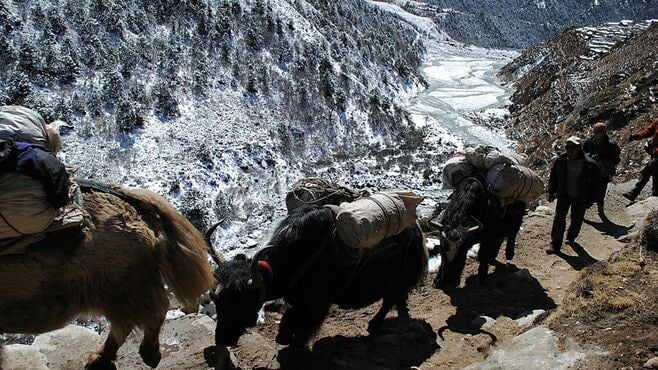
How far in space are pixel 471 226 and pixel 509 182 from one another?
27.8 inches

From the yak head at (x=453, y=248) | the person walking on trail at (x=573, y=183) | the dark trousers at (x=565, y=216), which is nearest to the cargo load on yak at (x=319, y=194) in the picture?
the yak head at (x=453, y=248)

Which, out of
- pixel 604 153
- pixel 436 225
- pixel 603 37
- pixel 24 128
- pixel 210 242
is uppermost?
pixel 603 37

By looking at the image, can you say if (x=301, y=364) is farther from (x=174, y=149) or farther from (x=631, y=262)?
(x=174, y=149)

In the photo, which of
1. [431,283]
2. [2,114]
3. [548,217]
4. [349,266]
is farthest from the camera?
[548,217]

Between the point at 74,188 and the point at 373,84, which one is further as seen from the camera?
the point at 373,84

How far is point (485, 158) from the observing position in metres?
5.59

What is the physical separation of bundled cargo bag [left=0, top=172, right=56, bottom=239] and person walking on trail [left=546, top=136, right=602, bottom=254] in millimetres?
5737

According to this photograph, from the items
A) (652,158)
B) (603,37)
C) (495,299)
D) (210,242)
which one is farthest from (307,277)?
(603,37)

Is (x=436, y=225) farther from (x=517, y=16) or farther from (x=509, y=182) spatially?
(x=517, y=16)

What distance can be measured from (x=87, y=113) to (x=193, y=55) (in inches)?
180

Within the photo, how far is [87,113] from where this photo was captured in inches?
439

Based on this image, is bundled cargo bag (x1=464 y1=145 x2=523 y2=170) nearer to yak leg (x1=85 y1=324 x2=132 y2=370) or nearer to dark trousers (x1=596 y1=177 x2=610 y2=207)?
dark trousers (x1=596 y1=177 x2=610 y2=207)

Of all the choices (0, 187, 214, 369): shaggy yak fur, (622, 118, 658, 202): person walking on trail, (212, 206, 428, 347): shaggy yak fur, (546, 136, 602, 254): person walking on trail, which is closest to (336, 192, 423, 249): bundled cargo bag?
(212, 206, 428, 347): shaggy yak fur

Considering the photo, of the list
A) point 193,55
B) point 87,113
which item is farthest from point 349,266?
point 193,55
